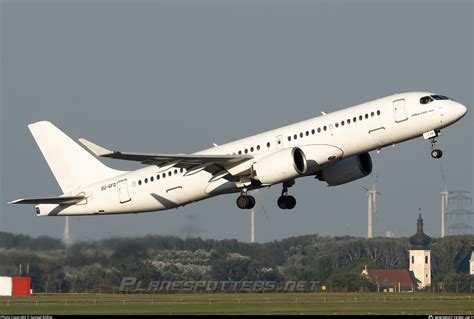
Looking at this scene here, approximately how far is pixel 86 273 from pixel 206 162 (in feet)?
50.1

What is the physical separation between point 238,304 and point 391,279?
36.5 m

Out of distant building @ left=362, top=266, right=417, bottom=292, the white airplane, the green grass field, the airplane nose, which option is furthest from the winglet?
distant building @ left=362, top=266, right=417, bottom=292

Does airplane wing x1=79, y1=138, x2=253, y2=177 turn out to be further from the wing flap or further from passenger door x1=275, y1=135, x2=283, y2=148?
passenger door x1=275, y1=135, x2=283, y2=148

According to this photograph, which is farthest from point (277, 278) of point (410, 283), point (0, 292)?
point (0, 292)

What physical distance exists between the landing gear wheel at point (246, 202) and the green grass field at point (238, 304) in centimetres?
698

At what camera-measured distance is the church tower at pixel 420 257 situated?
113375 millimetres

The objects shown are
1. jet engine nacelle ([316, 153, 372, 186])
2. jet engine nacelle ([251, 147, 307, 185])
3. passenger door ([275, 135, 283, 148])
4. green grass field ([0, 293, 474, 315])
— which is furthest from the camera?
green grass field ([0, 293, 474, 315])

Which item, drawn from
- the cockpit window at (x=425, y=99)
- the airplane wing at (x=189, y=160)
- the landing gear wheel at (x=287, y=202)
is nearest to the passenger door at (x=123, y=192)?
the airplane wing at (x=189, y=160)

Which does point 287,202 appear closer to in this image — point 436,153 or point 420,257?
point 436,153

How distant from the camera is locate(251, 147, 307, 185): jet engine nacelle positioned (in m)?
58.5

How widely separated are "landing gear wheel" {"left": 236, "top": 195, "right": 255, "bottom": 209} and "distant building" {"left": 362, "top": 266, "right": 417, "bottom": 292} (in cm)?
3621

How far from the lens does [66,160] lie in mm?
68188

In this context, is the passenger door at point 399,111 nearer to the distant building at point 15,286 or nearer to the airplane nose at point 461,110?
the airplane nose at point 461,110

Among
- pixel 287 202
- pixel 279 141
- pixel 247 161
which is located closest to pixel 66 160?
pixel 247 161
